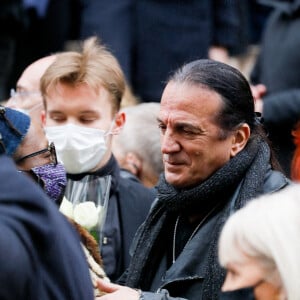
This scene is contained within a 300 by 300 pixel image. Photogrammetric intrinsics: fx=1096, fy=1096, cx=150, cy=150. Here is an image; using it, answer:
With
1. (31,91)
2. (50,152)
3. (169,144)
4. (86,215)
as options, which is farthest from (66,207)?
(31,91)

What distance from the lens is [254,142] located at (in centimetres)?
443

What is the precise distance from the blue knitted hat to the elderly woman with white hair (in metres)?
0.94

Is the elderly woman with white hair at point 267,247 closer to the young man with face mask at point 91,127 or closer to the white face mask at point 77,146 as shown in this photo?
the young man with face mask at point 91,127

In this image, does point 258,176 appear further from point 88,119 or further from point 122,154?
point 122,154

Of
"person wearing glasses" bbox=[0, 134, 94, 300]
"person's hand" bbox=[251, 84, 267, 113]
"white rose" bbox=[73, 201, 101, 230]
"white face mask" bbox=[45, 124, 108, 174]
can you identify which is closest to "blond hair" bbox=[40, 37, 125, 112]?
"white face mask" bbox=[45, 124, 108, 174]

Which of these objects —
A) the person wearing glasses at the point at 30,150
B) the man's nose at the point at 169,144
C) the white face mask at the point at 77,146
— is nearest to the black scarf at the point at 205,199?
the man's nose at the point at 169,144

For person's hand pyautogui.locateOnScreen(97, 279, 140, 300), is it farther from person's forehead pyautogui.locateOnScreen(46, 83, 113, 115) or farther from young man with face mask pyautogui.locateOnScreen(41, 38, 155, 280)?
person's forehead pyautogui.locateOnScreen(46, 83, 113, 115)

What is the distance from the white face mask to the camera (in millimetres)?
5195

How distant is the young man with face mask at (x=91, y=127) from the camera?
17.0 feet

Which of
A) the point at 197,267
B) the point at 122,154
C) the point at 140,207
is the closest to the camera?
the point at 197,267

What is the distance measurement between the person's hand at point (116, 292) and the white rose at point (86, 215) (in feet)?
2.61

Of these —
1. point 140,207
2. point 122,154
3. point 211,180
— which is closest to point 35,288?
point 211,180

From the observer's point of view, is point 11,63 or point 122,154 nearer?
point 122,154

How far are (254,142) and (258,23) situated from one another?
444 centimetres
